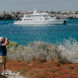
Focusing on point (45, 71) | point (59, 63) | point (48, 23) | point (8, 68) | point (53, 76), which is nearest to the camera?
point (53, 76)

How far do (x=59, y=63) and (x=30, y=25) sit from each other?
327 feet

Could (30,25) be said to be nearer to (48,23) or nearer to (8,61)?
(48,23)

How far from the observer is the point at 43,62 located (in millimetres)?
17469

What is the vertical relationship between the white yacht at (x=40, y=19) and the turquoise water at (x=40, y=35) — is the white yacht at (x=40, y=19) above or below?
above

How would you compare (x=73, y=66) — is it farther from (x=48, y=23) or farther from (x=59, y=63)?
(x=48, y=23)

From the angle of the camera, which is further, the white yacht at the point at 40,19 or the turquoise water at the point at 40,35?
the white yacht at the point at 40,19

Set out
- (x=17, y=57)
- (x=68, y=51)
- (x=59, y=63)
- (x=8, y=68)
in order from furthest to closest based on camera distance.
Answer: (x=68, y=51) → (x=17, y=57) → (x=59, y=63) → (x=8, y=68)

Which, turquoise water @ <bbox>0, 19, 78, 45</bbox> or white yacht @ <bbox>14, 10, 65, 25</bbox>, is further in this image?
white yacht @ <bbox>14, 10, 65, 25</bbox>

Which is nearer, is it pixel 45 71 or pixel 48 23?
pixel 45 71

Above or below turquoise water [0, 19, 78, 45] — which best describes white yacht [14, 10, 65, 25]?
above

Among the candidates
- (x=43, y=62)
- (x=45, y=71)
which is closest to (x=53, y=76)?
(x=45, y=71)

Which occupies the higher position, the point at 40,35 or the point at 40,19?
the point at 40,19

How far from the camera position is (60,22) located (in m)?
117

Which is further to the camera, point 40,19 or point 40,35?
point 40,19
